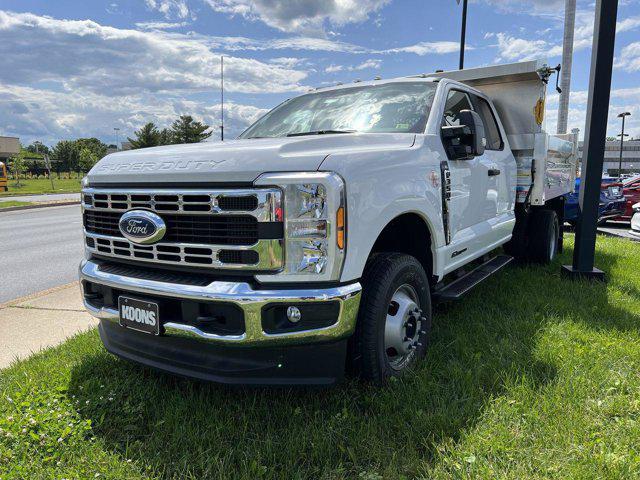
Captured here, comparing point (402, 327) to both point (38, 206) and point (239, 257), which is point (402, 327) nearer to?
point (239, 257)

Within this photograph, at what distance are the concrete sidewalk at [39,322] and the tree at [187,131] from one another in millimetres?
55836

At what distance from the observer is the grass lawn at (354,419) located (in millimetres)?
2379

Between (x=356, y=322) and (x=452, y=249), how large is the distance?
136cm

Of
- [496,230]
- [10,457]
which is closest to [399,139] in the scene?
[496,230]

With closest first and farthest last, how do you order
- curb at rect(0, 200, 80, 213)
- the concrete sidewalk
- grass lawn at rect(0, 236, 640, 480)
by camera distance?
1. grass lawn at rect(0, 236, 640, 480)
2. the concrete sidewalk
3. curb at rect(0, 200, 80, 213)

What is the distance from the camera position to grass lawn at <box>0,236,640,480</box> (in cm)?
238

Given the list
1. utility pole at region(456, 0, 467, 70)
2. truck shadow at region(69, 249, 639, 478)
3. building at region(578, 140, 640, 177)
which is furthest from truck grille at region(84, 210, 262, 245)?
building at region(578, 140, 640, 177)

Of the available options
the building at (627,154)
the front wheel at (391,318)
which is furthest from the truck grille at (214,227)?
the building at (627,154)

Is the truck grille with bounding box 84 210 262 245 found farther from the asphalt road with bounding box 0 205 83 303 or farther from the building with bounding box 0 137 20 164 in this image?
the building with bounding box 0 137 20 164

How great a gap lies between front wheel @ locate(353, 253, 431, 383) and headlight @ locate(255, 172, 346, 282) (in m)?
0.44

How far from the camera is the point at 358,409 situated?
286 centimetres

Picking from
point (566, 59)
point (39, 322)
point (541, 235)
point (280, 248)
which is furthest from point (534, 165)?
point (566, 59)

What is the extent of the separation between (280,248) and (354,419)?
3.40ft

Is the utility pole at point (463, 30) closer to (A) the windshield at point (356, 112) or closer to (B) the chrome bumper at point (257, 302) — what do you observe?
(A) the windshield at point (356, 112)
